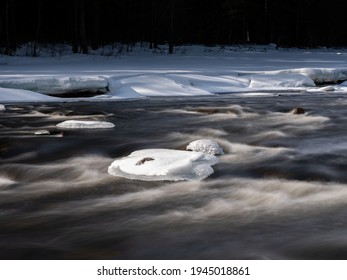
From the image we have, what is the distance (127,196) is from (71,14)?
31.1m

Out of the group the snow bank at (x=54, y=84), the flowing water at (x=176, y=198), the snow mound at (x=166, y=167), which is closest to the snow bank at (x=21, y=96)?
the snow bank at (x=54, y=84)

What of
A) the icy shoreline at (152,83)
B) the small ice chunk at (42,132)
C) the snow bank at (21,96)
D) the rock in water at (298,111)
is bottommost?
the small ice chunk at (42,132)

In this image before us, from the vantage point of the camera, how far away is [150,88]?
37.1ft

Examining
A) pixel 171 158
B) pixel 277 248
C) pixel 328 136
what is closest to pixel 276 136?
pixel 328 136

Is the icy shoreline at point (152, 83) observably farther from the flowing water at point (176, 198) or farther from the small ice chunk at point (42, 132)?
the small ice chunk at point (42, 132)

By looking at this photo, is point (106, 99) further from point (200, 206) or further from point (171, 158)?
point (200, 206)

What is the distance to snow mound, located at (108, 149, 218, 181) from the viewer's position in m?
3.97

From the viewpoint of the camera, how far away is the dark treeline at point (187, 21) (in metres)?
31.5

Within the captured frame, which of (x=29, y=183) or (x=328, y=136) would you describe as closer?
(x=29, y=183)

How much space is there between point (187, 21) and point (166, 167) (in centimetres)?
3784

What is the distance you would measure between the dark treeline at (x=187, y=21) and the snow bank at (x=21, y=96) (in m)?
18.7

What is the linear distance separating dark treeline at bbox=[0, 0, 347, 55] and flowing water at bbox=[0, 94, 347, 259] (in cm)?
2370

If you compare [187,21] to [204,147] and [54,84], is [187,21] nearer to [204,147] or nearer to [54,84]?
[54,84]

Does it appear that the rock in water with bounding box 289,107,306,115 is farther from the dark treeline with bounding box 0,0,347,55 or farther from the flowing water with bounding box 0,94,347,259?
the dark treeline with bounding box 0,0,347,55
